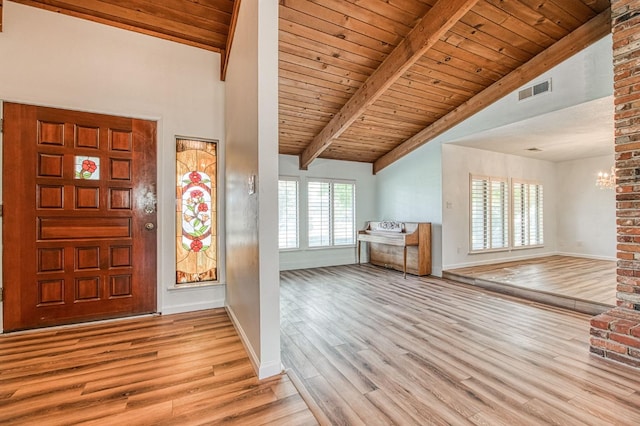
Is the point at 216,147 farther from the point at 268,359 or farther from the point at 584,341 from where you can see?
the point at 584,341

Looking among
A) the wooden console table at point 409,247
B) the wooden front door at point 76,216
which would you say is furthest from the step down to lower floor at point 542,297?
the wooden front door at point 76,216

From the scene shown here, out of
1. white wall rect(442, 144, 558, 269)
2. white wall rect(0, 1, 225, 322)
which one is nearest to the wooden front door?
white wall rect(0, 1, 225, 322)

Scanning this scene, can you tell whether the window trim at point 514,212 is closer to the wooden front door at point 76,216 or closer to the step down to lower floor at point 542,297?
the step down to lower floor at point 542,297

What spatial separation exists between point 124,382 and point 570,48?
18.8ft

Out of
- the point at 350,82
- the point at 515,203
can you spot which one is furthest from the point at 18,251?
the point at 515,203

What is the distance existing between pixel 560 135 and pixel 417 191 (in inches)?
96.0

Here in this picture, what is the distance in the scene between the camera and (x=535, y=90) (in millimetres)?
3973

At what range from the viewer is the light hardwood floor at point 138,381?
1.63m

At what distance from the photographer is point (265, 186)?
1.99 metres

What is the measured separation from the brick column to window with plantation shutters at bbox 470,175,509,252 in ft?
10.7

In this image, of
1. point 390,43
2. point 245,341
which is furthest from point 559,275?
point 245,341

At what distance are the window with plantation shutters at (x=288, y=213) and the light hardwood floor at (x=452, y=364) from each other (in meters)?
2.24

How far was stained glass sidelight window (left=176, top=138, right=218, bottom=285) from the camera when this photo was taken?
11.1 feet

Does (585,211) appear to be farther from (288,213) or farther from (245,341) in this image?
(245,341)
